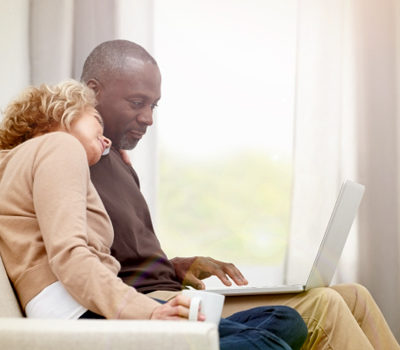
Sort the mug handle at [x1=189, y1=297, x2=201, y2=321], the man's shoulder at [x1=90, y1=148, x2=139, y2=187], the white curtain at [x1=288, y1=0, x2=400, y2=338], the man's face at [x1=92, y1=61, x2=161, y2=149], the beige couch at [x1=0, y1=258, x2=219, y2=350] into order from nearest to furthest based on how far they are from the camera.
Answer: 1. the beige couch at [x1=0, y1=258, x2=219, y2=350]
2. the mug handle at [x1=189, y1=297, x2=201, y2=321]
3. the man's shoulder at [x1=90, y1=148, x2=139, y2=187]
4. the man's face at [x1=92, y1=61, x2=161, y2=149]
5. the white curtain at [x1=288, y1=0, x2=400, y2=338]

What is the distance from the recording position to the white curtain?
8.25 ft

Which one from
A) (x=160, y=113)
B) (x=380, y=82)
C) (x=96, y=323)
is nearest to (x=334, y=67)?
(x=380, y=82)

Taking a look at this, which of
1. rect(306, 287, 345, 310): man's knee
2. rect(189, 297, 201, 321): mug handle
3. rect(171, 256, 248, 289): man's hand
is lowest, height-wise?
rect(171, 256, 248, 289): man's hand

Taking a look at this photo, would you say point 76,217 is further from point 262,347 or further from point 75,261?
point 262,347

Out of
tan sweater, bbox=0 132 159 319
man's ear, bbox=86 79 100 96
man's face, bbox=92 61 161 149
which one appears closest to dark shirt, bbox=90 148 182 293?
man's face, bbox=92 61 161 149

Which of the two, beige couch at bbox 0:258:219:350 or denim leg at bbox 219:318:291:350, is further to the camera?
denim leg at bbox 219:318:291:350

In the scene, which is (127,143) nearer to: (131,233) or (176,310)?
(131,233)

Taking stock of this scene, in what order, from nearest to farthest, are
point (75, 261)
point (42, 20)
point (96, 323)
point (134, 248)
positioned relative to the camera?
point (96, 323)
point (75, 261)
point (134, 248)
point (42, 20)

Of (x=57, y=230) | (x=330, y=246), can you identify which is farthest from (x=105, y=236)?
(x=330, y=246)

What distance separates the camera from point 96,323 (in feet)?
2.97

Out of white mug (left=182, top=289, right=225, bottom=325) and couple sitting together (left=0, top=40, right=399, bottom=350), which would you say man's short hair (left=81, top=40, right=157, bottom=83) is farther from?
white mug (left=182, top=289, right=225, bottom=325)

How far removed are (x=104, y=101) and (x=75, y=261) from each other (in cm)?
106

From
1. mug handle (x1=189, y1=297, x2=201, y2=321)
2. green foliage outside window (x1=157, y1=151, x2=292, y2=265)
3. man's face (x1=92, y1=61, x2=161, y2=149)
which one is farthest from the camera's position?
green foliage outside window (x1=157, y1=151, x2=292, y2=265)

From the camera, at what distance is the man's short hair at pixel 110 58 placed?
7.05 ft
